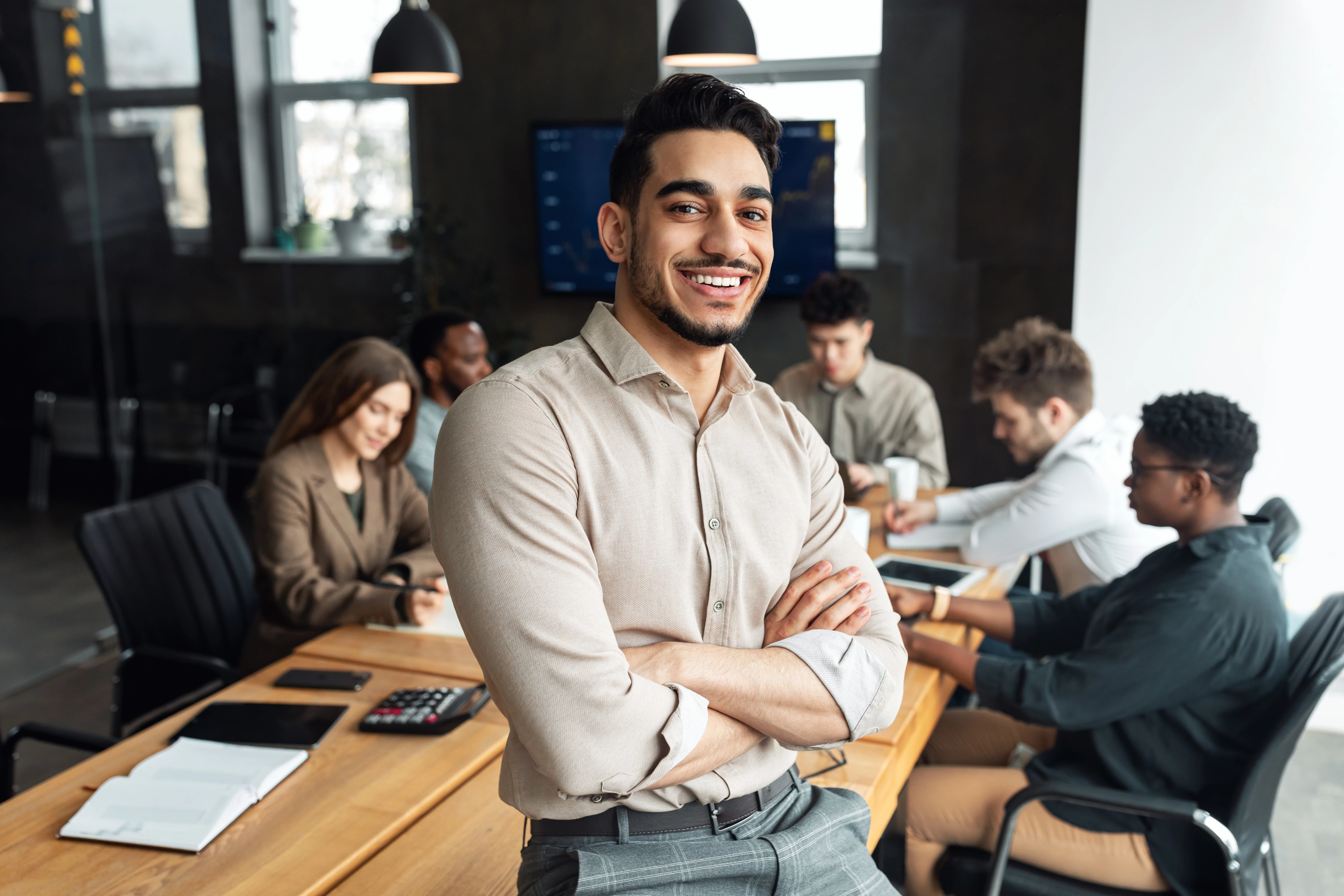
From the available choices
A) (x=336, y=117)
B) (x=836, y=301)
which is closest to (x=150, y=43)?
(x=336, y=117)

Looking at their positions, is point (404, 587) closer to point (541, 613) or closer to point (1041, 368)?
point (541, 613)

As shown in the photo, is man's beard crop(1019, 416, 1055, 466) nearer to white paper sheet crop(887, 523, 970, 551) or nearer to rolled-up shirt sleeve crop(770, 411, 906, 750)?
white paper sheet crop(887, 523, 970, 551)

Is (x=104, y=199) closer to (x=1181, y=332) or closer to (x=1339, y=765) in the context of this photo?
(x=1181, y=332)

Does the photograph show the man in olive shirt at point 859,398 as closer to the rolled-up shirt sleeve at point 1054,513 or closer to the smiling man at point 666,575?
the rolled-up shirt sleeve at point 1054,513

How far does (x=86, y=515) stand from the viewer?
2473 mm

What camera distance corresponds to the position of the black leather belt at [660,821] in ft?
3.73

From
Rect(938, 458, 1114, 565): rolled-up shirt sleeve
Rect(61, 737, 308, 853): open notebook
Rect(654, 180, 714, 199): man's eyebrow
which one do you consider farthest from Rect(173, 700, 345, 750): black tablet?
Rect(938, 458, 1114, 565): rolled-up shirt sleeve

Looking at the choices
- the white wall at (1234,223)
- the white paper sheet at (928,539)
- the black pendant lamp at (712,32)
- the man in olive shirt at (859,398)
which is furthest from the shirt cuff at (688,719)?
the white wall at (1234,223)

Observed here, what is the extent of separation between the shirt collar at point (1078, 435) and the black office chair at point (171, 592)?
2067mm

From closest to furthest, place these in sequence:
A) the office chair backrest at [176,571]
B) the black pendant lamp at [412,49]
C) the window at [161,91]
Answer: the office chair backrest at [176,571]
the black pendant lamp at [412,49]
the window at [161,91]

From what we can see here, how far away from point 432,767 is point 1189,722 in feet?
4.34

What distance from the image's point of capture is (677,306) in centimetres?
117

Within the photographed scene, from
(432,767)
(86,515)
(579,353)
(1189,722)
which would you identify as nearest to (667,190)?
(579,353)

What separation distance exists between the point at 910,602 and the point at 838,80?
126 inches
